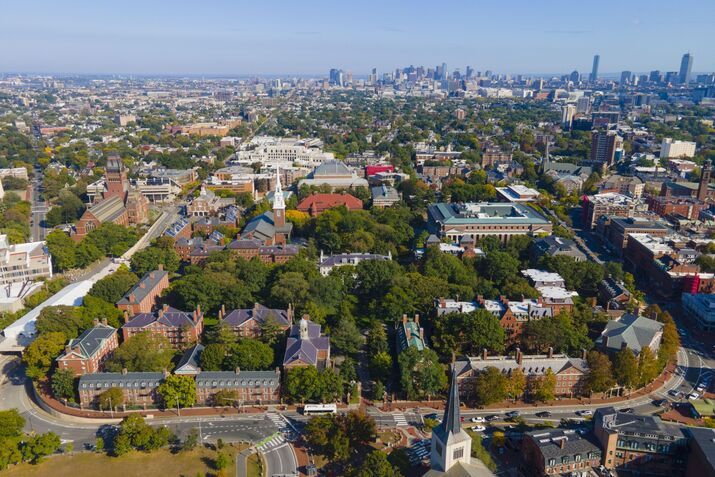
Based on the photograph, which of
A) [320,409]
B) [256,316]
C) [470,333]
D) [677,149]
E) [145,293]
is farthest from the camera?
[677,149]

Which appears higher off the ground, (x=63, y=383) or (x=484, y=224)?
(x=484, y=224)

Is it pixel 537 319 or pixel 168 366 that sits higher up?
pixel 537 319

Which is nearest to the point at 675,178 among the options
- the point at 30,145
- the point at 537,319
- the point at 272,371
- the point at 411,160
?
the point at 411,160

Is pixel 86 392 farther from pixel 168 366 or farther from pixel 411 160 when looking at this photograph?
pixel 411 160

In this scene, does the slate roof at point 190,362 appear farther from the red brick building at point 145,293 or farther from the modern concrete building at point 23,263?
the modern concrete building at point 23,263

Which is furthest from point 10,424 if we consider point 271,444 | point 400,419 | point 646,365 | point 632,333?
point 632,333

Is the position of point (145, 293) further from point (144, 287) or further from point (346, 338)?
point (346, 338)
